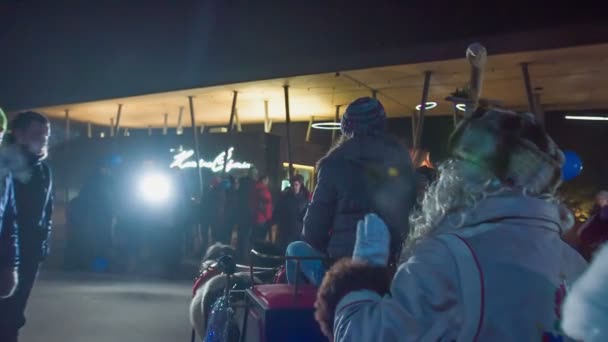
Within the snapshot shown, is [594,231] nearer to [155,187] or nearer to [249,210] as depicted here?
[249,210]

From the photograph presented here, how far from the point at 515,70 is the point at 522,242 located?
347 inches

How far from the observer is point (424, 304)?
5.65 feet

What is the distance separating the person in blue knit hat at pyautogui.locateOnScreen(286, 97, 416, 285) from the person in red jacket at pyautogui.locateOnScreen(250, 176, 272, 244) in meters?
9.66

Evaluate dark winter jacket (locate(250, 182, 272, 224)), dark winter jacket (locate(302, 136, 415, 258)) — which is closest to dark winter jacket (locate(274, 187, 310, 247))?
dark winter jacket (locate(250, 182, 272, 224))

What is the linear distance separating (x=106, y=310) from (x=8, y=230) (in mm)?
5193

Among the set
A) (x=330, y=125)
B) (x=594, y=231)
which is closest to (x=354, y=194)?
(x=594, y=231)

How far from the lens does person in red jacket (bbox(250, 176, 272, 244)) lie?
1327 centimetres

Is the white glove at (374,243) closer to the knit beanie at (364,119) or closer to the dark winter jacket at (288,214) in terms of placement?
the knit beanie at (364,119)

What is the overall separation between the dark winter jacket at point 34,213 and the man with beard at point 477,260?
3135 mm

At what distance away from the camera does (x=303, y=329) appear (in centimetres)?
282

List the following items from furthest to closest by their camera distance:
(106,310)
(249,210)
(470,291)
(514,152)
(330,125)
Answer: (330,125), (249,210), (106,310), (514,152), (470,291)

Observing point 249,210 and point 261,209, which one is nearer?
point 249,210

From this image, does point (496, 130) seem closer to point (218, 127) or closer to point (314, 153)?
point (314, 153)

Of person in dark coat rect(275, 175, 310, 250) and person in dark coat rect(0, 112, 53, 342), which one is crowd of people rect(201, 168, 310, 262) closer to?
person in dark coat rect(275, 175, 310, 250)
